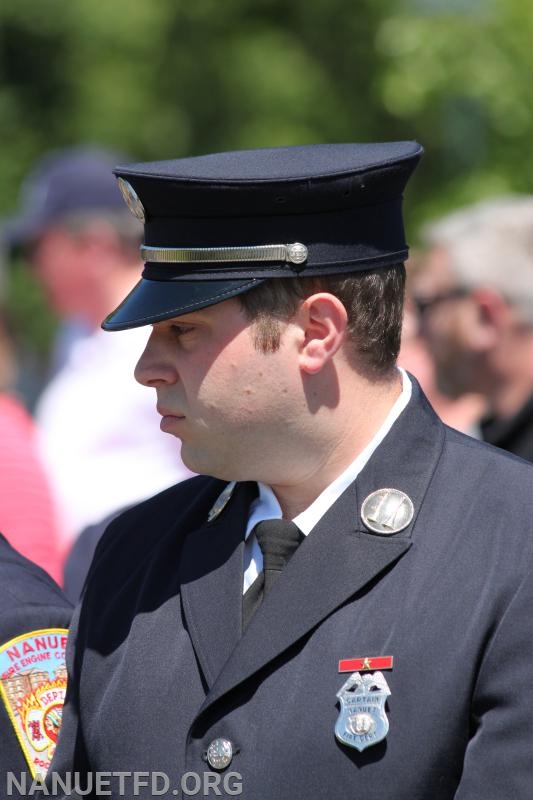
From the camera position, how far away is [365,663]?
195 cm

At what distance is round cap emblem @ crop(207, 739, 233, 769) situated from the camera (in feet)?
6.54

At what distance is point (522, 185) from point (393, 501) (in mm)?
4552

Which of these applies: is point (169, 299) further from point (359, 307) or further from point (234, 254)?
point (359, 307)

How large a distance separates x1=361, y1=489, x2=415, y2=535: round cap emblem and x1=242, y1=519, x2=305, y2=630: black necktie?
0.44 ft

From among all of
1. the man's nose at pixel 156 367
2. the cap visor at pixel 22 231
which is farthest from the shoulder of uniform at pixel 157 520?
the cap visor at pixel 22 231

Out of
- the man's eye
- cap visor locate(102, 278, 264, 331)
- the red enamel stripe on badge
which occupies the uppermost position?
cap visor locate(102, 278, 264, 331)

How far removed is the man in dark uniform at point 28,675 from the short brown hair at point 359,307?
0.72 meters

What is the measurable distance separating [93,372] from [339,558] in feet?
8.33

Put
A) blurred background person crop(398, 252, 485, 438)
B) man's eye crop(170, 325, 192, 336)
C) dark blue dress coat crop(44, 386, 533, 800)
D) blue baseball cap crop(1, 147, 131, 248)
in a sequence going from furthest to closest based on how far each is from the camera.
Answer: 1. blue baseball cap crop(1, 147, 131, 248)
2. blurred background person crop(398, 252, 485, 438)
3. man's eye crop(170, 325, 192, 336)
4. dark blue dress coat crop(44, 386, 533, 800)

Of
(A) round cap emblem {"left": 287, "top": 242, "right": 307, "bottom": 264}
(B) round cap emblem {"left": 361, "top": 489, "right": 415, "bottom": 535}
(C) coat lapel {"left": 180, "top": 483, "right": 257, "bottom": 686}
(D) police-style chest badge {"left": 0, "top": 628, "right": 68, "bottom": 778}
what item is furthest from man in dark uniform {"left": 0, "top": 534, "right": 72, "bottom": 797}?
(A) round cap emblem {"left": 287, "top": 242, "right": 307, "bottom": 264}

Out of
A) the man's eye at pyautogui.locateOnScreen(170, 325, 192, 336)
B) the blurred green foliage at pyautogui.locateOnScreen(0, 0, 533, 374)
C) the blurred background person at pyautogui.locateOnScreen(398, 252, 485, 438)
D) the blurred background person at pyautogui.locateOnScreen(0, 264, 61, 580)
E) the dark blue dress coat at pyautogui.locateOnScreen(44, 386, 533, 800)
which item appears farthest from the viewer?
the blurred green foliage at pyautogui.locateOnScreen(0, 0, 533, 374)

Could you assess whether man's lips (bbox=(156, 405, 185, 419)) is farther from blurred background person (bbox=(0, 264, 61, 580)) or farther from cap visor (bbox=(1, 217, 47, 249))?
cap visor (bbox=(1, 217, 47, 249))

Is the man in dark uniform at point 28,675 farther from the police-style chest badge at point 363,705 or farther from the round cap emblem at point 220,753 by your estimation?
the police-style chest badge at point 363,705

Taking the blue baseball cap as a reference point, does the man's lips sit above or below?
below
